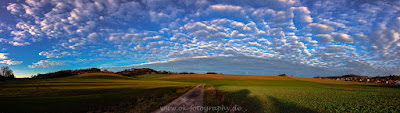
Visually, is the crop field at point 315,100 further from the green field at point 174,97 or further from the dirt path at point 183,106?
the dirt path at point 183,106

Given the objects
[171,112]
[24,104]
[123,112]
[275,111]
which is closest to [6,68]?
[24,104]

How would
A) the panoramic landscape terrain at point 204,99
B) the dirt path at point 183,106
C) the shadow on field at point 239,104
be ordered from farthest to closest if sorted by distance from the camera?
the dirt path at point 183,106 < the shadow on field at point 239,104 < the panoramic landscape terrain at point 204,99

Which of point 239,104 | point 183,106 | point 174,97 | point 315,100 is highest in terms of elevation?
point 315,100

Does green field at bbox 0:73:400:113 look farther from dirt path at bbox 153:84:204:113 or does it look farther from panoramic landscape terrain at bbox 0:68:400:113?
dirt path at bbox 153:84:204:113

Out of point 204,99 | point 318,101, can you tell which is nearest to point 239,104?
point 204,99

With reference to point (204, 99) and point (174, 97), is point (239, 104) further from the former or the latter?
point (174, 97)

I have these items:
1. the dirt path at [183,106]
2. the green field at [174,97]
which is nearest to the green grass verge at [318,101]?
the green field at [174,97]

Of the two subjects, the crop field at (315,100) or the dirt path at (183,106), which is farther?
the dirt path at (183,106)

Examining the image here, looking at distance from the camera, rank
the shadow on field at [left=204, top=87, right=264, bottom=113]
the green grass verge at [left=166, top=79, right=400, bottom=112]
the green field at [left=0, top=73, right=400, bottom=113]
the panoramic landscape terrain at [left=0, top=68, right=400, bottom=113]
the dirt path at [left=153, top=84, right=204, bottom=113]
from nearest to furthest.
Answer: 1. the green grass verge at [left=166, top=79, right=400, bottom=112]
2. the green field at [left=0, top=73, right=400, bottom=113]
3. the panoramic landscape terrain at [left=0, top=68, right=400, bottom=113]
4. the shadow on field at [left=204, top=87, right=264, bottom=113]
5. the dirt path at [left=153, top=84, right=204, bottom=113]

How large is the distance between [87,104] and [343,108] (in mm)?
21764

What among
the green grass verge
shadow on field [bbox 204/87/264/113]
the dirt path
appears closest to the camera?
the green grass verge

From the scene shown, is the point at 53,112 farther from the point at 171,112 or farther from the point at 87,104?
the point at 171,112

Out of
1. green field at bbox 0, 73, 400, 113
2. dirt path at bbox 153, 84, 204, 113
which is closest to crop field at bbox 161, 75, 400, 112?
green field at bbox 0, 73, 400, 113

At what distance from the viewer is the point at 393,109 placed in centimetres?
898
